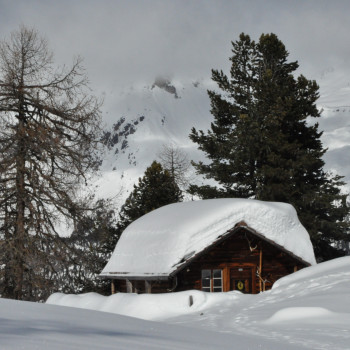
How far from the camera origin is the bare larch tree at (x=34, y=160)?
706 inches

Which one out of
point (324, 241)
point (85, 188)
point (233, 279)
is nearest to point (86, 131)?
point (85, 188)

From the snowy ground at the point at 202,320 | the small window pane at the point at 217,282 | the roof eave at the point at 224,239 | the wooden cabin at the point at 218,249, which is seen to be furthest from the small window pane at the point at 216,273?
the snowy ground at the point at 202,320

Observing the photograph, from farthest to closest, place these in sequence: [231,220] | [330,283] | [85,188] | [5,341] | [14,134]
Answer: [231,220], [85,188], [14,134], [330,283], [5,341]

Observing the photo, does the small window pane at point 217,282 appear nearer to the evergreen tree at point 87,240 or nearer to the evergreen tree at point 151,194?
the evergreen tree at point 87,240

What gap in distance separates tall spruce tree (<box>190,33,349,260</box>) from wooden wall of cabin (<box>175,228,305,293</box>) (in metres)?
8.50

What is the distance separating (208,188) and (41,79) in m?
16.8

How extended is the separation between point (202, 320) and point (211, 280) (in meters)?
9.50

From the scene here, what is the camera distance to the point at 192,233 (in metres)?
20.4

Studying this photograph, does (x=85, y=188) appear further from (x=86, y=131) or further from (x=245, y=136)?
(x=245, y=136)

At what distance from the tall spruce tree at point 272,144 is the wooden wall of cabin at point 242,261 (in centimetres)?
850

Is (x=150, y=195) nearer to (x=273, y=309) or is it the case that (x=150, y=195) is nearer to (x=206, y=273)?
(x=206, y=273)

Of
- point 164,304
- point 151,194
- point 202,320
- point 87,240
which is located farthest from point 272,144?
point 202,320

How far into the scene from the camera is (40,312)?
14.4 feet

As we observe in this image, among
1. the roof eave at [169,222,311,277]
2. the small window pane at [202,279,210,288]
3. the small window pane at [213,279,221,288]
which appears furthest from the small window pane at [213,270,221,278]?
the roof eave at [169,222,311,277]
